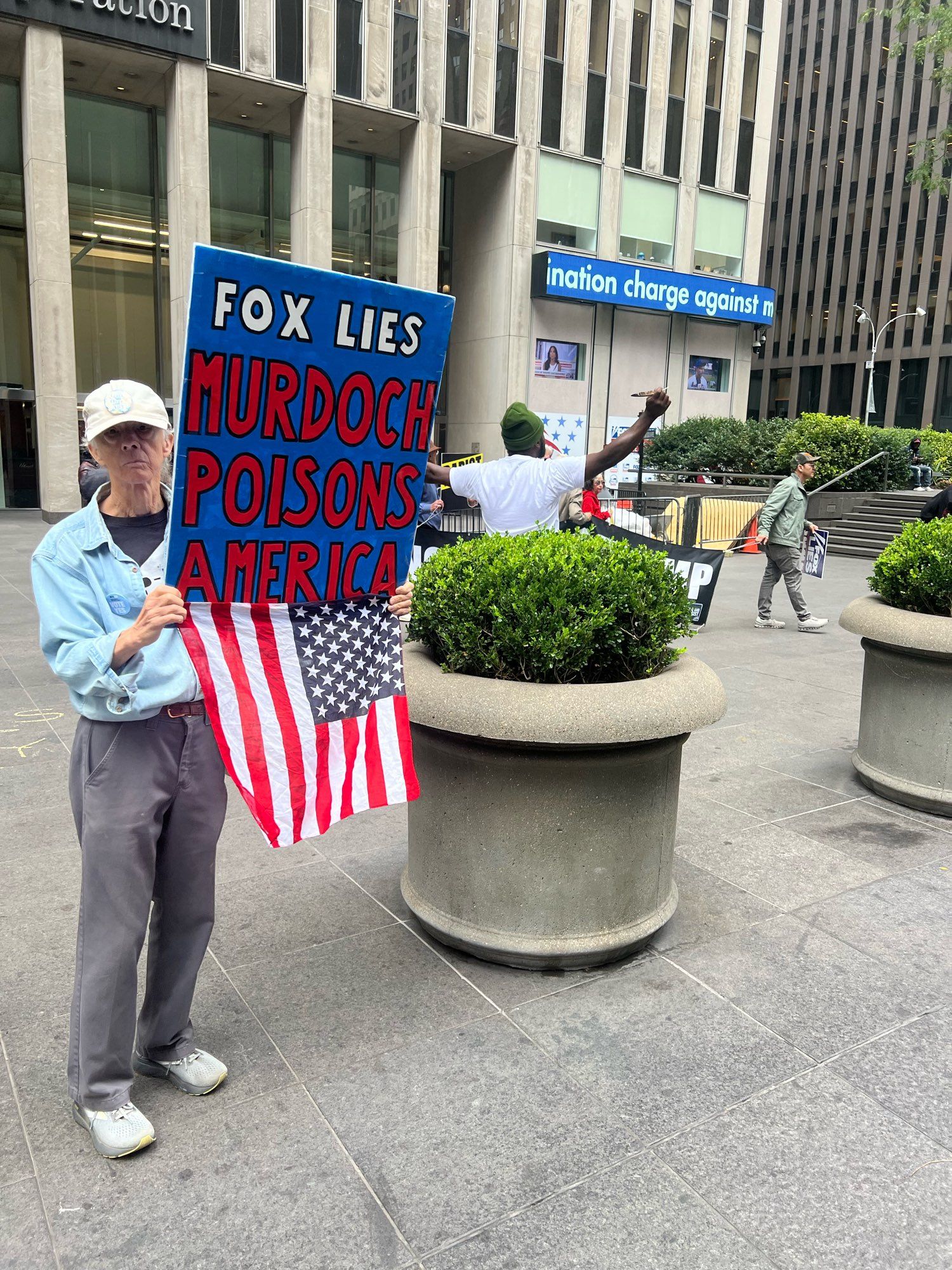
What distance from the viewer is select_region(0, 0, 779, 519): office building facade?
20.6 meters

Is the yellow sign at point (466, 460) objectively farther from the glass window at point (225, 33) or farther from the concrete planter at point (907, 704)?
the concrete planter at point (907, 704)

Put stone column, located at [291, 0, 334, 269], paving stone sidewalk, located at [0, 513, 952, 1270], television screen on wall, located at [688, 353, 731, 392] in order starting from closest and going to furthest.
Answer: paving stone sidewalk, located at [0, 513, 952, 1270], stone column, located at [291, 0, 334, 269], television screen on wall, located at [688, 353, 731, 392]

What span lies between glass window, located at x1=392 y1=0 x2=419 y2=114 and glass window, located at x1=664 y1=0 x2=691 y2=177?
27.3ft

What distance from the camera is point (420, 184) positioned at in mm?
24219

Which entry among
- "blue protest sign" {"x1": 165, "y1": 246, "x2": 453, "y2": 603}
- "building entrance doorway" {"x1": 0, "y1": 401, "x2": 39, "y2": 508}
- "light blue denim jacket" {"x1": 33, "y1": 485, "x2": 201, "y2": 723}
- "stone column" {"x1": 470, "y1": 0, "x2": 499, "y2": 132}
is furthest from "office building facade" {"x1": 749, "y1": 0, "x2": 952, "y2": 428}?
"light blue denim jacket" {"x1": 33, "y1": 485, "x2": 201, "y2": 723}

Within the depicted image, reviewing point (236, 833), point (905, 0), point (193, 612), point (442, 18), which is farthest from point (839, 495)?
point (193, 612)

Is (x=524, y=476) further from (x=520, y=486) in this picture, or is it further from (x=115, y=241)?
(x=115, y=241)

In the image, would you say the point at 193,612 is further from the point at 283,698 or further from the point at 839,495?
the point at 839,495

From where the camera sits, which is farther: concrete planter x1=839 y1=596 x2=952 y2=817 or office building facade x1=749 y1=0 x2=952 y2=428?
office building facade x1=749 y1=0 x2=952 y2=428

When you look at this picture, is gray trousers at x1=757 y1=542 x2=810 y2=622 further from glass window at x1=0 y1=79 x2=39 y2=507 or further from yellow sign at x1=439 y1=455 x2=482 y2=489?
glass window at x1=0 y1=79 x2=39 y2=507

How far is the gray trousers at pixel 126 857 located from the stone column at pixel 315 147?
21.4 meters

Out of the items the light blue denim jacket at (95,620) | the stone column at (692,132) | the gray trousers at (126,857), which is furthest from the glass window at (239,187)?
the gray trousers at (126,857)

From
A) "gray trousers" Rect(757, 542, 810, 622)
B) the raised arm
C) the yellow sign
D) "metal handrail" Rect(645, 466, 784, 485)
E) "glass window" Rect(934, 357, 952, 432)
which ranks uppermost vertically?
"glass window" Rect(934, 357, 952, 432)

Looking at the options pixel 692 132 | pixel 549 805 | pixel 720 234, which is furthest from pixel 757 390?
pixel 549 805
